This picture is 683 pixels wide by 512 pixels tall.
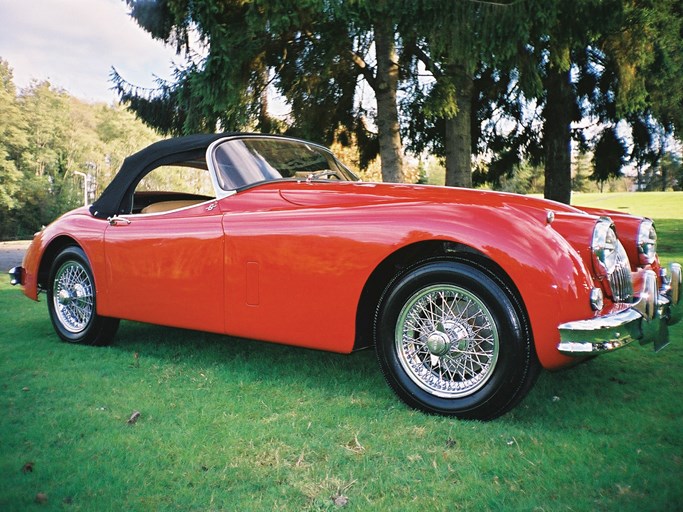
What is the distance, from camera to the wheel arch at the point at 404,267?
3.37 meters

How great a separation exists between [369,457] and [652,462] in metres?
1.27

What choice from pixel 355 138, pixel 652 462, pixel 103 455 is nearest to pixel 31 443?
pixel 103 455

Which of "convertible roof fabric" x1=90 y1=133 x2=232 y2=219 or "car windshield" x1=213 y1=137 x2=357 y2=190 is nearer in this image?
"car windshield" x1=213 y1=137 x2=357 y2=190

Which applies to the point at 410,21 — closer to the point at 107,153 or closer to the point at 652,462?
the point at 652,462

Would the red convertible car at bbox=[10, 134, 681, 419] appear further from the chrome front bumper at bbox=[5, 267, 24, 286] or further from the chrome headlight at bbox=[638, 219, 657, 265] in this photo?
the chrome front bumper at bbox=[5, 267, 24, 286]

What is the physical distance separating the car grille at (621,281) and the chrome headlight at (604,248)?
2.2 inches

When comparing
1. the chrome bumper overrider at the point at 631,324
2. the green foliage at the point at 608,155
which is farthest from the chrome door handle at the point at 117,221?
the green foliage at the point at 608,155

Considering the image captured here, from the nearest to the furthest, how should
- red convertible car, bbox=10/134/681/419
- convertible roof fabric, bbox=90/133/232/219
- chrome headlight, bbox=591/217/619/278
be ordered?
1. red convertible car, bbox=10/134/681/419
2. chrome headlight, bbox=591/217/619/278
3. convertible roof fabric, bbox=90/133/232/219

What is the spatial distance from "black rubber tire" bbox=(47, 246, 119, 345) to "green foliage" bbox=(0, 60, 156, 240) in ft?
153

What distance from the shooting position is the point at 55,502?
7.99ft

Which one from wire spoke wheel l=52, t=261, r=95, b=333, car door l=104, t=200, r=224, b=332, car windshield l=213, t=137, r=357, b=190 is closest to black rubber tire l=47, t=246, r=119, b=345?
wire spoke wheel l=52, t=261, r=95, b=333

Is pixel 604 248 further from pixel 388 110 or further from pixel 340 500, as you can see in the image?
pixel 388 110

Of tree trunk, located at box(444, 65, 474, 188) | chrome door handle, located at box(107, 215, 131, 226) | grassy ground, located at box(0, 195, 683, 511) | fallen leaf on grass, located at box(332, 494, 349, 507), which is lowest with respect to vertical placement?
fallen leaf on grass, located at box(332, 494, 349, 507)

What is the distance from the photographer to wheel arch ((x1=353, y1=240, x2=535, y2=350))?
337 centimetres
